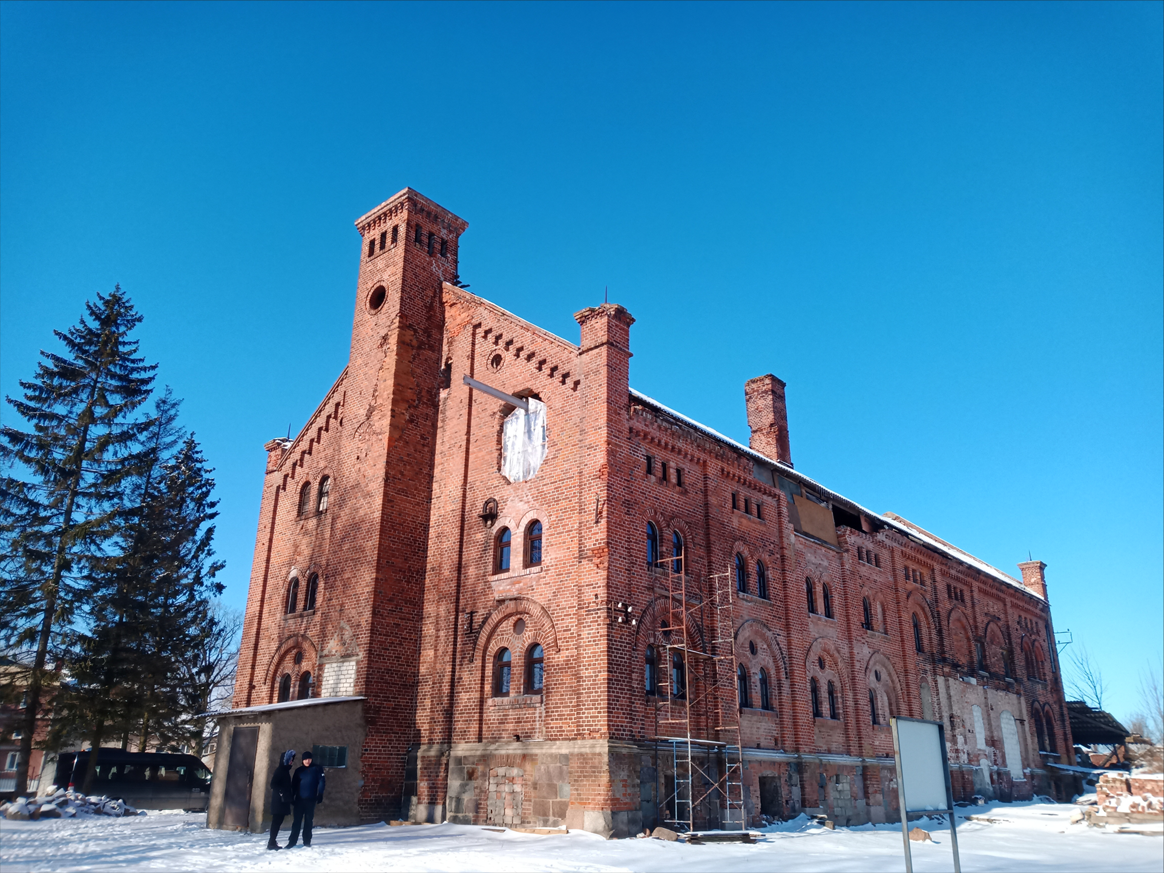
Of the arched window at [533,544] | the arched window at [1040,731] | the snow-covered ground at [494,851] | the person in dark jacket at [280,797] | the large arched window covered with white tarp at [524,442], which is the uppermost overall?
the large arched window covered with white tarp at [524,442]

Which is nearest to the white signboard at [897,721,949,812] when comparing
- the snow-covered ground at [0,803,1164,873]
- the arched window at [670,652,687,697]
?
the snow-covered ground at [0,803,1164,873]

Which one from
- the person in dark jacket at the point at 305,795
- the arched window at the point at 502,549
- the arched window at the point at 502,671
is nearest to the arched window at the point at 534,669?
the arched window at the point at 502,671

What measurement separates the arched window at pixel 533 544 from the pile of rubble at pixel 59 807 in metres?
11.7

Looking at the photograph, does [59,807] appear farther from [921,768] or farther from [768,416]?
[768,416]

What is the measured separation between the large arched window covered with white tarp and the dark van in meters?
13.3

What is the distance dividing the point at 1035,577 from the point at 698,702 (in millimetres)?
33260

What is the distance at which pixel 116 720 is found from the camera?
26328mm

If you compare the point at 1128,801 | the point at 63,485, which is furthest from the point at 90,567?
the point at 1128,801

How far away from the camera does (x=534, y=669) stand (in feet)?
64.7

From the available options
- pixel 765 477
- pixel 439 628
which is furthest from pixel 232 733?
pixel 765 477

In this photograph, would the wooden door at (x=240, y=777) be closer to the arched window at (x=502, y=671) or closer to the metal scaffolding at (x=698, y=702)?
the arched window at (x=502, y=671)

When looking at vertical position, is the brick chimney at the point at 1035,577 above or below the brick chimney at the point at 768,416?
below

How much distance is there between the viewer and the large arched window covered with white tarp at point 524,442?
21422 millimetres

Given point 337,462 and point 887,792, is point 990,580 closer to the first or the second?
point 887,792
